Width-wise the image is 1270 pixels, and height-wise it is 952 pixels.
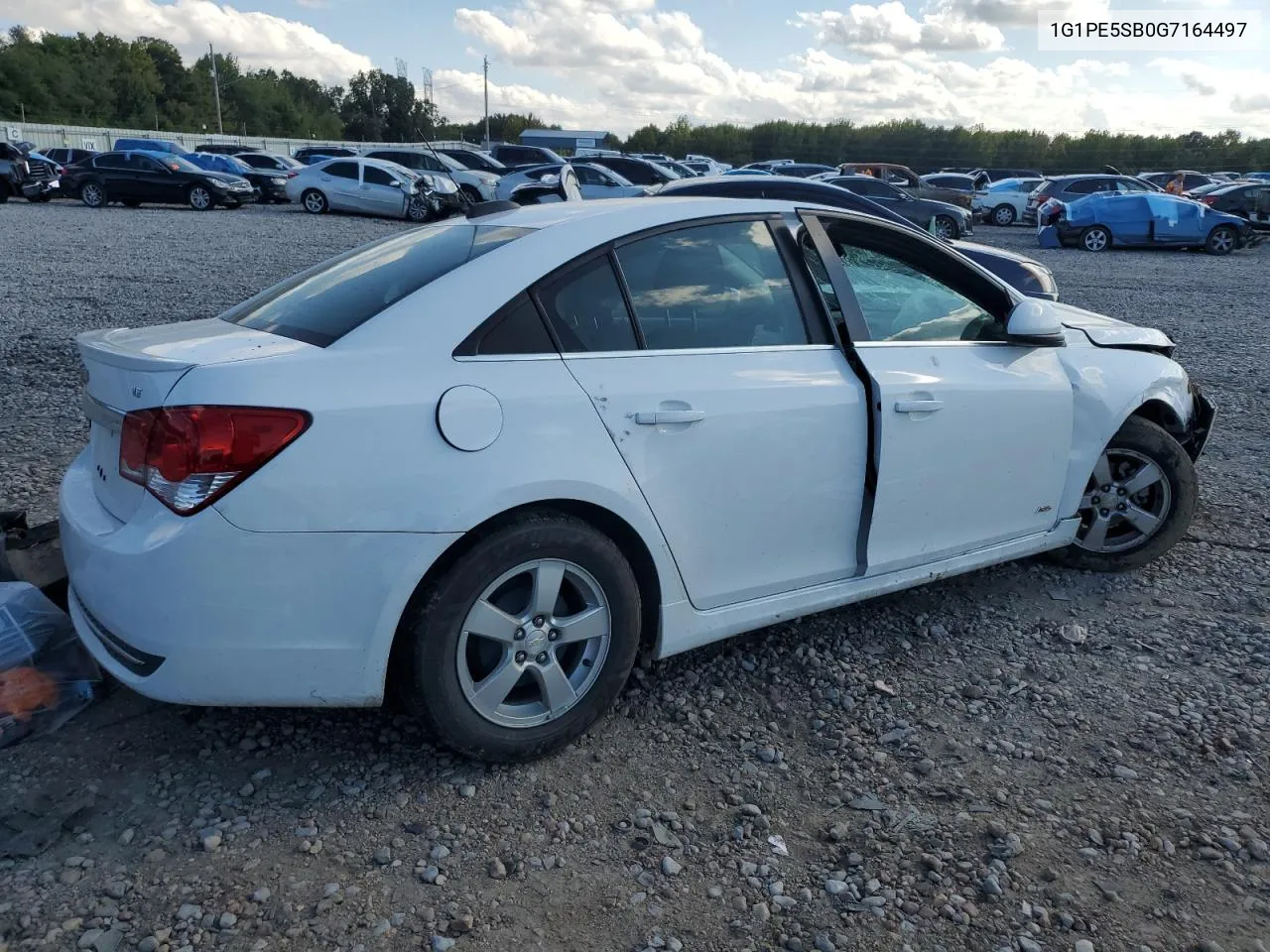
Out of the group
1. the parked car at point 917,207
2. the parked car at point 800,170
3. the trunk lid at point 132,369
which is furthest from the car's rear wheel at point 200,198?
the trunk lid at point 132,369

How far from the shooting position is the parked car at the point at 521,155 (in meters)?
34.0

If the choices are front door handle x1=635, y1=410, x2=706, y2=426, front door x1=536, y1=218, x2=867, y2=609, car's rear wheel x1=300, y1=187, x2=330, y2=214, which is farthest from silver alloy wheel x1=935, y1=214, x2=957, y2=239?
front door handle x1=635, y1=410, x2=706, y2=426

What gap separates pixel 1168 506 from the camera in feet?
14.4

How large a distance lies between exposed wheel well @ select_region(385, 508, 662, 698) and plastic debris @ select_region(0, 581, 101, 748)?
100cm

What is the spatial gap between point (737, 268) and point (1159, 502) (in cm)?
237

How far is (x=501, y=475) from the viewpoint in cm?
265

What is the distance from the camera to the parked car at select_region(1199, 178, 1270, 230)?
80.9 ft

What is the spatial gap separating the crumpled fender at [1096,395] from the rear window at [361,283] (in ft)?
7.70

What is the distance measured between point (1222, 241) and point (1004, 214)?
944 cm

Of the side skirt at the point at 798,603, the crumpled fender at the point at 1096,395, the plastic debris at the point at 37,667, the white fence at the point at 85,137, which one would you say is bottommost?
the plastic debris at the point at 37,667

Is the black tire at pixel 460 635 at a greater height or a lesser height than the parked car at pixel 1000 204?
lesser

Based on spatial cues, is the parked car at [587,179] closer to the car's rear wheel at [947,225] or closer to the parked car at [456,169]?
the parked car at [456,169]

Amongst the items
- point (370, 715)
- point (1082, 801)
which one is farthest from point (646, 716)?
point (1082, 801)

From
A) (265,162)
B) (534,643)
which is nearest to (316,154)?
(265,162)
